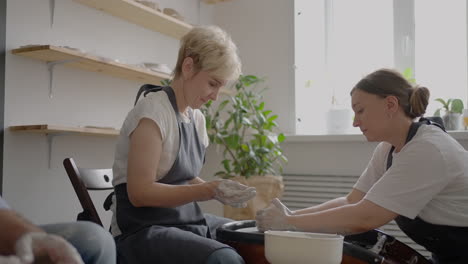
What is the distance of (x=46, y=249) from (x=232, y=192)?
0.92 metres

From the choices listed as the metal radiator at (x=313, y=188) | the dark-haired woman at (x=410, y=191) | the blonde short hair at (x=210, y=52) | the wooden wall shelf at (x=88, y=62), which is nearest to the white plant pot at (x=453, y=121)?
the metal radiator at (x=313, y=188)

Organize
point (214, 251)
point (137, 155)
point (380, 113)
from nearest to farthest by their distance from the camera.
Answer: point (214, 251)
point (137, 155)
point (380, 113)

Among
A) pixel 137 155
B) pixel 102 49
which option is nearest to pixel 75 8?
pixel 102 49

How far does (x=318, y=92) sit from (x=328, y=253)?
258cm

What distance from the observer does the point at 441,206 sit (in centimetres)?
143

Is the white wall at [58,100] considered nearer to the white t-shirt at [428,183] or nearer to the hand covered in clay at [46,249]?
the white t-shirt at [428,183]

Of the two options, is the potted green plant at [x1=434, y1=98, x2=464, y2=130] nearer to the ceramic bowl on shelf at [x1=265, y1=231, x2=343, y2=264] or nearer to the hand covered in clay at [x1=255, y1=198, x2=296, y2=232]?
the hand covered in clay at [x1=255, y1=198, x2=296, y2=232]

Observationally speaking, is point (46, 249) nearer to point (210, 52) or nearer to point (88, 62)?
point (210, 52)

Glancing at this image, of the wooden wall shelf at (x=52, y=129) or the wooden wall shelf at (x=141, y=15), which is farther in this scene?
the wooden wall shelf at (x=141, y=15)

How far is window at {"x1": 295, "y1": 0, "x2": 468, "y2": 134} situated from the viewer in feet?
10.2

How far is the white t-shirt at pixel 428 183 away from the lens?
137 cm

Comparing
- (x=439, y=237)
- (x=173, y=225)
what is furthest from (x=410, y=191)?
(x=173, y=225)

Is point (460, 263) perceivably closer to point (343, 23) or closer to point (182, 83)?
point (182, 83)

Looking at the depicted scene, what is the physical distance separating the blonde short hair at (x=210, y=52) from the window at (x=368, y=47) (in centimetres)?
183
